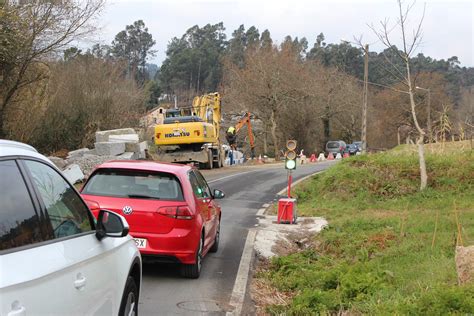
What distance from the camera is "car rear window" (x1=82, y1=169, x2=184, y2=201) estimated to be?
7.71 meters

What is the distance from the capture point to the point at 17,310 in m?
2.51

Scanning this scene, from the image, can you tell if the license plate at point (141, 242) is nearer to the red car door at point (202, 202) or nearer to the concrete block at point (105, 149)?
the red car door at point (202, 202)

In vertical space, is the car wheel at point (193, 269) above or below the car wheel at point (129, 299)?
below

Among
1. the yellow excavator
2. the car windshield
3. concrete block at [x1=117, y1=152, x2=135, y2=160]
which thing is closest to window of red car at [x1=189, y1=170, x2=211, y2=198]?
concrete block at [x1=117, y1=152, x2=135, y2=160]

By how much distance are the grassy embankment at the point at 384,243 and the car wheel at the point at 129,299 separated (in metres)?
2.26

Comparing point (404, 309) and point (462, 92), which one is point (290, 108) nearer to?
point (462, 92)

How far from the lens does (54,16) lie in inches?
744

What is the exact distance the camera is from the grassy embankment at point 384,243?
6.32m

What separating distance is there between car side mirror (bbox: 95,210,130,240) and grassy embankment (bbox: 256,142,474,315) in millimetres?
2702

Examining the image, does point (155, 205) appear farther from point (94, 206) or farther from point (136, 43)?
point (136, 43)

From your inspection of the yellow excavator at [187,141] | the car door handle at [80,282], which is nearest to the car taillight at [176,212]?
the car door handle at [80,282]

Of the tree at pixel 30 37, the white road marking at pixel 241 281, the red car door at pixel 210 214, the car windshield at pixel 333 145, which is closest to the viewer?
the white road marking at pixel 241 281

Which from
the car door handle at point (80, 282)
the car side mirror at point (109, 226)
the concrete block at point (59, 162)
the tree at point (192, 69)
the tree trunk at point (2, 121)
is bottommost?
the concrete block at point (59, 162)

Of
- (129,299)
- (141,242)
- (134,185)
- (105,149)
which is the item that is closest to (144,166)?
(134,185)
